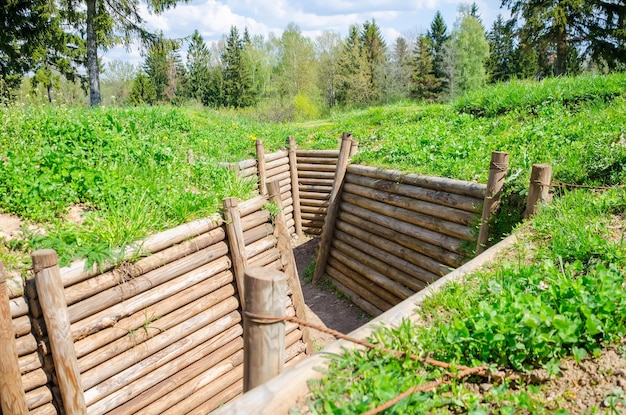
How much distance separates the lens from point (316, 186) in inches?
443

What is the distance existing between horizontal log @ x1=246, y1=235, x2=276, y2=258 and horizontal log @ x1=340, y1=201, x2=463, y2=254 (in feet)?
7.59

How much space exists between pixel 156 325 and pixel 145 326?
12 cm

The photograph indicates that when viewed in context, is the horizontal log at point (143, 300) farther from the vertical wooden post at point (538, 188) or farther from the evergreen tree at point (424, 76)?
the evergreen tree at point (424, 76)

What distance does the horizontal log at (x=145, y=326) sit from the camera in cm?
383

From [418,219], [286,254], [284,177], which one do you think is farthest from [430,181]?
[284,177]

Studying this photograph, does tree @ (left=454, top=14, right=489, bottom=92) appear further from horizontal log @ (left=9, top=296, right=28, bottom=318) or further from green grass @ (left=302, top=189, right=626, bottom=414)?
horizontal log @ (left=9, top=296, right=28, bottom=318)

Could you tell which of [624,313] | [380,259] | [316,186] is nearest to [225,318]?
[380,259]

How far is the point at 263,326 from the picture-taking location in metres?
2.16

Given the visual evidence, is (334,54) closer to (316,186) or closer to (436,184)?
(316,186)

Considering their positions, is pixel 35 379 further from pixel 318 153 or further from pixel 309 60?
pixel 309 60

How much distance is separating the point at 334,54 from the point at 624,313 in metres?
48.9

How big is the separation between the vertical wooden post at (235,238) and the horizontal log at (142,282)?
0.12 metres

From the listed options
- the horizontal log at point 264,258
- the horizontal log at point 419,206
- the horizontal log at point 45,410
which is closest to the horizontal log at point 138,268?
the horizontal log at point 264,258

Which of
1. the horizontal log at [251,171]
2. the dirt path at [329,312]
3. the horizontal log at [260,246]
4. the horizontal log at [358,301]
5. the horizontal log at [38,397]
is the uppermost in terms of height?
the horizontal log at [251,171]
